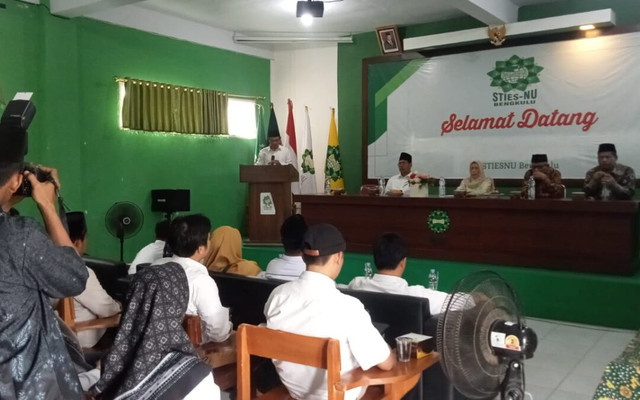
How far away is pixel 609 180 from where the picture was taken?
16.4 ft

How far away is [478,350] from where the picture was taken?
162 cm

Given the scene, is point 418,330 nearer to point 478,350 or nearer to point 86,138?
point 478,350

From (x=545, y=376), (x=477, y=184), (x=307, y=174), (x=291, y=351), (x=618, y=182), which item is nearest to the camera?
(x=291, y=351)

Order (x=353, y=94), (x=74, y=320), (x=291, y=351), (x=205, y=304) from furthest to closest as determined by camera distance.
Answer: (x=353, y=94) < (x=74, y=320) < (x=205, y=304) < (x=291, y=351)

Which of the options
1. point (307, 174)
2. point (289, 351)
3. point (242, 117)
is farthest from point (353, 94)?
point (289, 351)

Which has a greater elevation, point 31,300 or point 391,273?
point 31,300

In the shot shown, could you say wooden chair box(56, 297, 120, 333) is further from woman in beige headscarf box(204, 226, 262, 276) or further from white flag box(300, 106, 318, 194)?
white flag box(300, 106, 318, 194)

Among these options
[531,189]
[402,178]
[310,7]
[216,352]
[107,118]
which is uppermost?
[310,7]

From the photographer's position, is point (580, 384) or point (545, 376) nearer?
point (580, 384)

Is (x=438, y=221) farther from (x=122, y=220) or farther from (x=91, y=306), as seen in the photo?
(x=91, y=306)

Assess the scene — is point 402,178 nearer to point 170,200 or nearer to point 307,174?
point 307,174

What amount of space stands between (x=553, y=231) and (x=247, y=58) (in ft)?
16.6

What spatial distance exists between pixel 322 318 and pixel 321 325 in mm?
23

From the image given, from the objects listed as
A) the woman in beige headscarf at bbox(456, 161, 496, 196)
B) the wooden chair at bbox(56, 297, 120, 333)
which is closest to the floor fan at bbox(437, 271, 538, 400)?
the wooden chair at bbox(56, 297, 120, 333)
